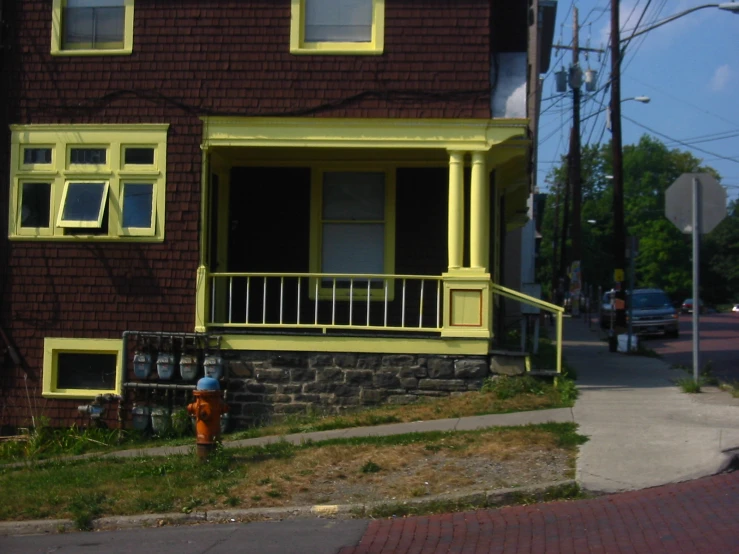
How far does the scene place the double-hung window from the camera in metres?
14.0

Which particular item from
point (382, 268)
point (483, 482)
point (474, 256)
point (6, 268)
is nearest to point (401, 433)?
point (483, 482)

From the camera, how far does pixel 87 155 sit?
13.2 metres

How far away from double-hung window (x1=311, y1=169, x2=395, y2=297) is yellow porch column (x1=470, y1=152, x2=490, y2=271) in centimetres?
169

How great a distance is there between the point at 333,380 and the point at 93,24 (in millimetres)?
6075

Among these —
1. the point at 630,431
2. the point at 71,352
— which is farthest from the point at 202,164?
the point at 630,431

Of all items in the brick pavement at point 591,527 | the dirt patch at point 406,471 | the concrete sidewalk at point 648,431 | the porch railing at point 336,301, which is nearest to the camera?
the brick pavement at point 591,527

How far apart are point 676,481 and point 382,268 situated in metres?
6.66

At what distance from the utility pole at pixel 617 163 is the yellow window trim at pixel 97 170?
14.1 meters

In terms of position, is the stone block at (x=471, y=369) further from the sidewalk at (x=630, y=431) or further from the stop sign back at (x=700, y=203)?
the stop sign back at (x=700, y=203)

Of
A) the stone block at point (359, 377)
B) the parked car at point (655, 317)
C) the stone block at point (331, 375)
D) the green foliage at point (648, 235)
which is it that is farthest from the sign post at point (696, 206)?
the green foliage at point (648, 235)

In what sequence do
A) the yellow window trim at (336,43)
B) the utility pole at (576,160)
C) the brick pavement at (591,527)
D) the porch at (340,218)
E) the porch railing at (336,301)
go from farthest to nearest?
the utility pole at (576,160), the porch railing at (336,301), the yellow window trim at (336,43), the porch at (340,218), the brick pavement at (591,527)

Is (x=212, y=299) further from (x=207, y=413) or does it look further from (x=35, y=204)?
(x=207, y=413)

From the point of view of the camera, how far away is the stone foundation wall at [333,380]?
487 inches

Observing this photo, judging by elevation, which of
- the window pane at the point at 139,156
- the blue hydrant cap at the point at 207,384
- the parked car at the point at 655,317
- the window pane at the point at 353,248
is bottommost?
the blue hydrant cap at the point at 207,384
